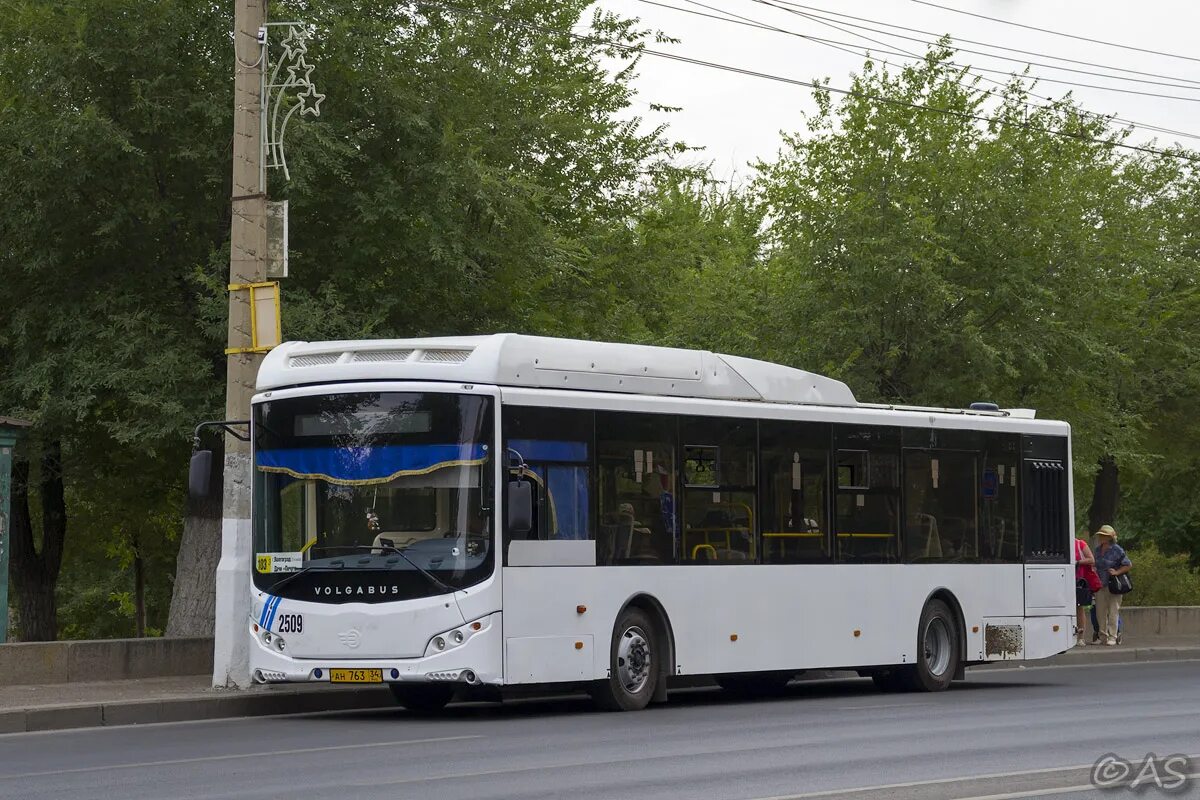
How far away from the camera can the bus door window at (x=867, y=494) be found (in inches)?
793

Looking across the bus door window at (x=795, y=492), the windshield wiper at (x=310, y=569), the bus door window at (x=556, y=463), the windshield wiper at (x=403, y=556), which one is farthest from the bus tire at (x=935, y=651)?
the windshield wiper at (x=310, y=569)

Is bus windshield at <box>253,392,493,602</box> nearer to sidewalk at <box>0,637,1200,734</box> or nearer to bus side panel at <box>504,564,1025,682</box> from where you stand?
bus side panel at <box>504,564,1025,682</box>

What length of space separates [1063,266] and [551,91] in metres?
9.38

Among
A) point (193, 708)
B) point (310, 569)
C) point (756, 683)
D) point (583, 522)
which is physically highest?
point (583, 522)

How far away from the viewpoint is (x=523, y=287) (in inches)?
1037

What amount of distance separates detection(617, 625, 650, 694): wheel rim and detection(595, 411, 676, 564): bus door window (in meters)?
0.68

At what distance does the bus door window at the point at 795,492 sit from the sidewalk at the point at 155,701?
4.24 m

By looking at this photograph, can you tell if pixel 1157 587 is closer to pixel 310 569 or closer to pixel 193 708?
pixel 310 569

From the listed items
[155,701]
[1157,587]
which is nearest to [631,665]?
[155,701]

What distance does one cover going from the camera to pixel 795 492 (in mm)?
19469

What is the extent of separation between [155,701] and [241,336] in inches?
154

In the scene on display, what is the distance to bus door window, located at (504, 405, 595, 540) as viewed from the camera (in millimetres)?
16656

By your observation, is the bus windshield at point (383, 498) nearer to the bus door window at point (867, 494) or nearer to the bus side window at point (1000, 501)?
the bus door window at point (867, 494)

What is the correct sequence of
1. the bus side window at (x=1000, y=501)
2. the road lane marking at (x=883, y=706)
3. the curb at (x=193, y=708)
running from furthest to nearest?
1. the bus side window at (x=1000, y=501)
2. the road lane marking at (x=883, y=706)
3. the curb at (x=193, y=708)
